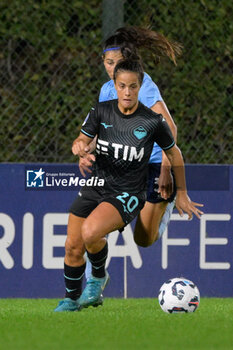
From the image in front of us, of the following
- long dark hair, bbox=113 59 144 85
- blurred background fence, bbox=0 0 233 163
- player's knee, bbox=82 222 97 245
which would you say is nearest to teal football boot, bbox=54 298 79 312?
player's knee, bbox=82 222 97 245

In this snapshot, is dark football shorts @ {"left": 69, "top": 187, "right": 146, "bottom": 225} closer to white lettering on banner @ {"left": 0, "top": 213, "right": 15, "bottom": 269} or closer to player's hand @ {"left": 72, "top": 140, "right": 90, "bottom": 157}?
player's hand @ {"left": 72, "top": 140, "right": 90, "bottom": 157}

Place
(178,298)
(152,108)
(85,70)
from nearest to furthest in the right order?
(178,298) < (152,108) < (85,70)

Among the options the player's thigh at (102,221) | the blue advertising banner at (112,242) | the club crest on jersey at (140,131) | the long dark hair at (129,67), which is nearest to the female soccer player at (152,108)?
the long dark hair at (129,67)

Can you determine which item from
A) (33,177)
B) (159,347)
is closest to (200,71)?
(33,177)

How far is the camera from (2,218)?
8367 millimetres

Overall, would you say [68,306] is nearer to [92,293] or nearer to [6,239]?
[92,293]

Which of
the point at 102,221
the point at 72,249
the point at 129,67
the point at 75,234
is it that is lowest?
the point at 72,249

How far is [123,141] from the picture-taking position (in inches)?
263

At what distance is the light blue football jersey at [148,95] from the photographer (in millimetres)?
7316

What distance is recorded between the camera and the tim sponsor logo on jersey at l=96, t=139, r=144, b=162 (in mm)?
6648

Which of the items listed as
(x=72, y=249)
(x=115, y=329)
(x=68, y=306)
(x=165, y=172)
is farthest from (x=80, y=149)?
(x=115, y=329)

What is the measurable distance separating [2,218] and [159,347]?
378 centimetres

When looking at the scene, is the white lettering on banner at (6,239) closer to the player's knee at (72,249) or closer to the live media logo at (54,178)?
the live media logo at (54,178)

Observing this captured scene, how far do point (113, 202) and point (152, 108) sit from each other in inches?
42.7
